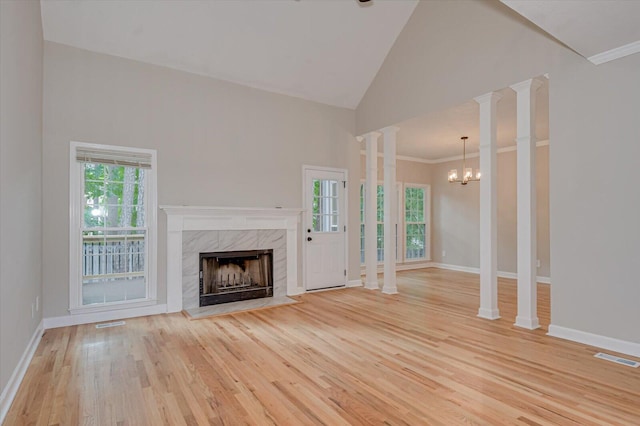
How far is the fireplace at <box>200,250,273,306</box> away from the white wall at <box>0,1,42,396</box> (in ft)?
6.12

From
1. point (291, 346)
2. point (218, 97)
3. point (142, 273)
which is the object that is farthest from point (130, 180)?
point (291, 346)

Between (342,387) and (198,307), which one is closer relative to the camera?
(342,387)

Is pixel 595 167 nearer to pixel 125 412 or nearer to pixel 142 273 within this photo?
pixel 125 412

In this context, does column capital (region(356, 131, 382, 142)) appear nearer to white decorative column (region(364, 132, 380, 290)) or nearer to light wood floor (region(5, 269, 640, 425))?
white decorative column (region(364, 132, 380, 290))

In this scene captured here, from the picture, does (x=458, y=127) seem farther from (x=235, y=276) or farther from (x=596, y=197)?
(x=235, y=276)

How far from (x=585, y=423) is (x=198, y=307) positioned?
13.9ft

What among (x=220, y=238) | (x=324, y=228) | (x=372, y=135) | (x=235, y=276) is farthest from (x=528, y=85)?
(x=235, y=276)

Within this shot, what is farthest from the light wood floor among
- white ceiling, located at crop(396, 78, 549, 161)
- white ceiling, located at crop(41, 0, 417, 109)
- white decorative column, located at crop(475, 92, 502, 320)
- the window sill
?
white ceiling, located at crop(41, 0, 417, 109)

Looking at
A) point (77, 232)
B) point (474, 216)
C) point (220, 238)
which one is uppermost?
point (474, 216)

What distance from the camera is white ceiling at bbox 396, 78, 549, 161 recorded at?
4.84 m

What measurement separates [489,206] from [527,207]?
16.4 inches

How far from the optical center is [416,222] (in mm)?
8938

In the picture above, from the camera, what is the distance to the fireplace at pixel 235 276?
16.0 feet

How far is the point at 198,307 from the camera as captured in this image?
15.5 feet
